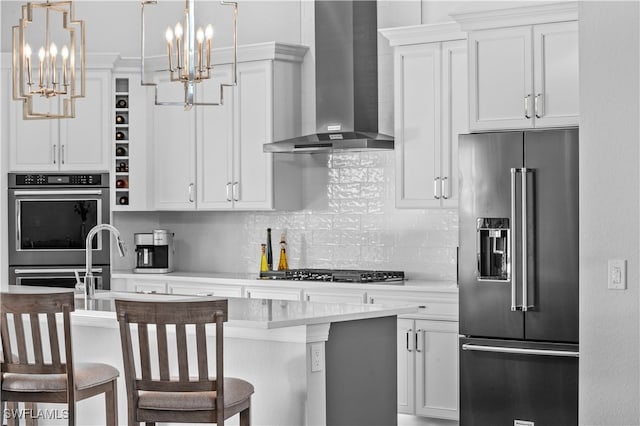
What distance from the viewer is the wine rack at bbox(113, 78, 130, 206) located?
6973 mm

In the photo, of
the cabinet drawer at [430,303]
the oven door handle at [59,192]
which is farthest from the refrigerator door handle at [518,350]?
the oven door handle at [59,192]

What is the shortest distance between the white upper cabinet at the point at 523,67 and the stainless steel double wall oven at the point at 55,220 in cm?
308

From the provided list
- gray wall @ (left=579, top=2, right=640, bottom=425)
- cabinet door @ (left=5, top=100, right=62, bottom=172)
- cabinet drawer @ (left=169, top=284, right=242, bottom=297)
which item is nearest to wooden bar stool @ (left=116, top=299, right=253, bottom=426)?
gray wall @ (left=579, top=2, right=640, bottom=425)

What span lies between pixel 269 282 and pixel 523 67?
2235 millimetres

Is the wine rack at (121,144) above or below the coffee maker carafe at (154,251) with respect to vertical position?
above

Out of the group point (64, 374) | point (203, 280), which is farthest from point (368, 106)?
point (64, 374)

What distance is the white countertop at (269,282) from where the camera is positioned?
5703 mm

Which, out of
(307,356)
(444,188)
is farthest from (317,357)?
(444,188)

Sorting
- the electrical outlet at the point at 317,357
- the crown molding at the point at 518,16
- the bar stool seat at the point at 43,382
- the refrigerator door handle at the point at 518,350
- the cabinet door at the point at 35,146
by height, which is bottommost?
the refrigerator door handle at the point at 518,350

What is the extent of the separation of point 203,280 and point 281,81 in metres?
1.51

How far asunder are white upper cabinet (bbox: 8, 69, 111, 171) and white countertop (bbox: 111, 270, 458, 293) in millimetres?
887

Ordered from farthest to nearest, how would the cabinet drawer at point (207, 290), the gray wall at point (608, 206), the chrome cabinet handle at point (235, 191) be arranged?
1. the chrome cabinet handle at point (235, 191)
2. the cabinet drawer at point (207, 290)
3. the gray wall at point (608, 206)

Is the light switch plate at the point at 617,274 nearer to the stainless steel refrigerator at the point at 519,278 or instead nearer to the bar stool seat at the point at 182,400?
the stainless steel refrigerator at the point at 519,278

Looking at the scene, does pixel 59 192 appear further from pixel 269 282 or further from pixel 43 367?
pixel 43 367
